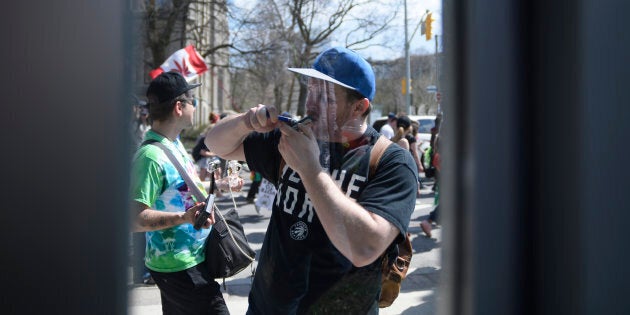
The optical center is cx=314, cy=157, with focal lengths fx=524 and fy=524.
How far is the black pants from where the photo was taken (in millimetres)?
2572

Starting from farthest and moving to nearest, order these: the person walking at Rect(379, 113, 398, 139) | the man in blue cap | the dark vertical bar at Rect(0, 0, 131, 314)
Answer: the person walking at Rect(379, 113, 398, 139) < the man in blue cap < the dark vertical bar at Rect(0, 0, 131, 314)

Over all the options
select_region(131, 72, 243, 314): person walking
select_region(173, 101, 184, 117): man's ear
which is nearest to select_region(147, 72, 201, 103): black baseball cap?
select_region(173, 101, 184, 117): man's ear

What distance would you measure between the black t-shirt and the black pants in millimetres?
758

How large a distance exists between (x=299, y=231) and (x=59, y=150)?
1075mm

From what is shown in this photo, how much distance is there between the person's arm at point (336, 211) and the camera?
1.49 metres

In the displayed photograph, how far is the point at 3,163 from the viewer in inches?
32.1

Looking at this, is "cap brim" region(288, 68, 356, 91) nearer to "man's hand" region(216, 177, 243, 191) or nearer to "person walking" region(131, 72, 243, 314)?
"person walking" region(131, 72, 243, 314)

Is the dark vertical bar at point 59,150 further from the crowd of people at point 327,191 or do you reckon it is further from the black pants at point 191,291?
the black pants at point 191,291

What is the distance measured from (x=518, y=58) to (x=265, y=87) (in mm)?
11080

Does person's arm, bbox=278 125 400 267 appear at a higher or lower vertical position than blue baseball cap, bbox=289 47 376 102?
lower

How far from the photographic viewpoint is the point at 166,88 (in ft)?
9.11

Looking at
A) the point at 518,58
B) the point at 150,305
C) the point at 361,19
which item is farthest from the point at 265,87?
the point at 518,58

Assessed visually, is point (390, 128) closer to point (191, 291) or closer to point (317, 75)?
point (191, 291)

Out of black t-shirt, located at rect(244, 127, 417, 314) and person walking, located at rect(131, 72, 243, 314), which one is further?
person walking, located at rect(131, 72, 243, 314)
